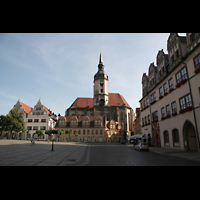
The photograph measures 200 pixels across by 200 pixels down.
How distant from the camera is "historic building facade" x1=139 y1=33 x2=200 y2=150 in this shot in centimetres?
1862

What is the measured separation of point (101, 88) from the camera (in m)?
83.2

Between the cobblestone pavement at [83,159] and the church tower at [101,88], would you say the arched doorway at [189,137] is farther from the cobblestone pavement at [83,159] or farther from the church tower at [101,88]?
the church tower at [101,88]

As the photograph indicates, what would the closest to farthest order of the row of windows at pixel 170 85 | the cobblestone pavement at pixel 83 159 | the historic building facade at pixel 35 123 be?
1. the cobblestone pavement at pixel 83 159
2. the row of windows at pixel 170 85
3. the historic building facade at pixel 35 123

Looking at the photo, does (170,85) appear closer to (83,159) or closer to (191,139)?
(191,139)

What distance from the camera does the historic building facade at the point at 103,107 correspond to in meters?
77.5

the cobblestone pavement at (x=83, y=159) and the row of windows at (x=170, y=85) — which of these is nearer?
the cobblestone pavement at (x=83, y=159)

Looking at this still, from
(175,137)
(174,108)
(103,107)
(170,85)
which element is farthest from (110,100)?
(175,137)

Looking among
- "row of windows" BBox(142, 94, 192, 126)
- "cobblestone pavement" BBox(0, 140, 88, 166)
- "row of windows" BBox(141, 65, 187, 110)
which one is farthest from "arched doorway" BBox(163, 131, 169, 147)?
"cobblestone pavement" BBox(0, 140, 88, 166)

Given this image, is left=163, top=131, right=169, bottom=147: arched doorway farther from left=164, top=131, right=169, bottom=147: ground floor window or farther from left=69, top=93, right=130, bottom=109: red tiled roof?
left=69, top=93, right=130, bottom=109: red tiled roof

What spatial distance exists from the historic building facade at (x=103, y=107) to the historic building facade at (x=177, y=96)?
143 ft

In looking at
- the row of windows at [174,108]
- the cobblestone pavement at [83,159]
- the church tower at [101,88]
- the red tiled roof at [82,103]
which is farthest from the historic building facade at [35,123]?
the cobblestone pavement at [83,159]
